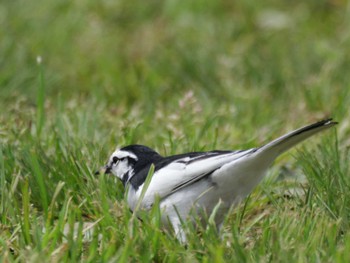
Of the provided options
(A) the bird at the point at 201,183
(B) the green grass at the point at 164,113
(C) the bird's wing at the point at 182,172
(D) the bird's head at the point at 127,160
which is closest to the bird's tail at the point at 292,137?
(A) the bird at the point at 201,183

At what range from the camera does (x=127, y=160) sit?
429 cm

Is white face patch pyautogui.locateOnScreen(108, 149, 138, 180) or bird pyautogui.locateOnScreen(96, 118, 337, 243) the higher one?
white face patch pyautogui.locateOnScreen(108, 149, 138, 180)

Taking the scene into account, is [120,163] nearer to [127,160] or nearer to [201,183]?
[127,160]

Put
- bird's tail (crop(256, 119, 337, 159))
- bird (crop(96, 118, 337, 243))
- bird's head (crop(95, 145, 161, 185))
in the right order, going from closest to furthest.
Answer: bird's tail (crop(256, 119, 337, 159)), bird (crop(96, 118, 337, 243)), bird's head (crop(95, 145, 161, 185))

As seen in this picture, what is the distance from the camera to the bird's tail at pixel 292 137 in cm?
351

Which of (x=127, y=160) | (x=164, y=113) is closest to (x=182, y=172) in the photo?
(x=127, y=160)

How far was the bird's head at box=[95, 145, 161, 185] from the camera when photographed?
4.24 metres

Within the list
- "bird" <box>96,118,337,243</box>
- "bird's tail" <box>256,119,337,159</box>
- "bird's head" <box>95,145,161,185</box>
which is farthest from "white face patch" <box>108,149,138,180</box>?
"bird's tail" <box>256,119,337,159</box>

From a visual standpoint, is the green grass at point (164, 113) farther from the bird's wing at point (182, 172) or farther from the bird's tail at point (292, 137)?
the bird's tail at point (292, 137)

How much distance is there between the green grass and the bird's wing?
0.18 metres

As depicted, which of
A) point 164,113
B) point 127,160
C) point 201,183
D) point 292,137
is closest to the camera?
point 292,137

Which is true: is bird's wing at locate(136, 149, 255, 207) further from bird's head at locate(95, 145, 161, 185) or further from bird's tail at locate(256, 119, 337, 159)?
bird's head at locate(95, 145, 161, 185)

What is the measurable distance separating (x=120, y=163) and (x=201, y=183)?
0.60 meters

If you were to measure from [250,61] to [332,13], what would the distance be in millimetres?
2082
